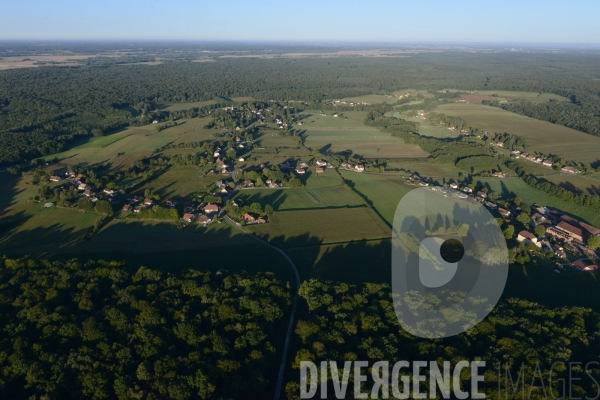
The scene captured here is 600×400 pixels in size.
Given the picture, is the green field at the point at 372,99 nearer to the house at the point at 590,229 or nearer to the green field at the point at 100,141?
the green field at the point at 100,141

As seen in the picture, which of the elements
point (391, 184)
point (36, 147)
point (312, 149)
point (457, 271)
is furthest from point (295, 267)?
point (36, 147)

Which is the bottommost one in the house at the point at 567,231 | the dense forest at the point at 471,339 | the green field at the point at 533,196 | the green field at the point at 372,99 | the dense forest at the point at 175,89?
the green field at the point at 533,196

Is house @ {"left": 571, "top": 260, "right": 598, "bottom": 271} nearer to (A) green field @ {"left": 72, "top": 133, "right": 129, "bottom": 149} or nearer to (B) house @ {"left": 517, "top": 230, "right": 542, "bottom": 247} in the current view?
(B) house @ {"left": 517, "top": 230, "right": 542, "bottom": 247}

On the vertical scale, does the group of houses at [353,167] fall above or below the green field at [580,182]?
above

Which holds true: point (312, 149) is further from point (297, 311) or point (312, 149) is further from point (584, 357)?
point (584, 357)

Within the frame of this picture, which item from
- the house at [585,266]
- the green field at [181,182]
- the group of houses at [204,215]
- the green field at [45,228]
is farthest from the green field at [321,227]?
the green field at [45,228]

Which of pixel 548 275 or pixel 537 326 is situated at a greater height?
pixel 537 326
